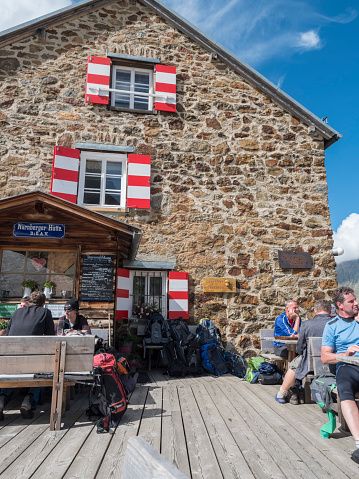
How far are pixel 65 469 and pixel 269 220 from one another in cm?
703

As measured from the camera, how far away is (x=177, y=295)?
7707mm

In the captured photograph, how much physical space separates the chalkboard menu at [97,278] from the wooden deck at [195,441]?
207 centimetres

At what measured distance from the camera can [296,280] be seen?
8305 mm

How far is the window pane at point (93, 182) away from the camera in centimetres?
817

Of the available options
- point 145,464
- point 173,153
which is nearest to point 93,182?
Answer: point 173,153

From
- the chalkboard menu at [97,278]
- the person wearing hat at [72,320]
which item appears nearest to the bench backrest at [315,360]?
the person wearing hat at [72,320]

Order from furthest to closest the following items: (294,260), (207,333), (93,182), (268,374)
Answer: (294,260) < (93,182) < (207,333) < (268,374)

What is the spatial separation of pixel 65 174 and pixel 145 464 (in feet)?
25.2

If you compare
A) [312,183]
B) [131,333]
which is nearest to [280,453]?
[131,333]

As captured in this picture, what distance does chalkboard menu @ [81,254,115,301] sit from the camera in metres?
6.37

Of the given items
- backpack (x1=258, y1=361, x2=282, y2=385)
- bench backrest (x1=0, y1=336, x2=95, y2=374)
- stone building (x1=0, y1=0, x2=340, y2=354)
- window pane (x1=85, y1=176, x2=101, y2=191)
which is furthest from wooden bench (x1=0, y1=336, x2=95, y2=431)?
window pane (x1=85, y1=176, x2=101, y2=191)

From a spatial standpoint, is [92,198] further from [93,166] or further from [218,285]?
[218,285]

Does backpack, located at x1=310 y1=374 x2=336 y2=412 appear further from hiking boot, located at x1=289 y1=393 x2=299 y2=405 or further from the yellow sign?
the yellow sign

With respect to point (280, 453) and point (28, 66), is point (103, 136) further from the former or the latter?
point (280, 453)
